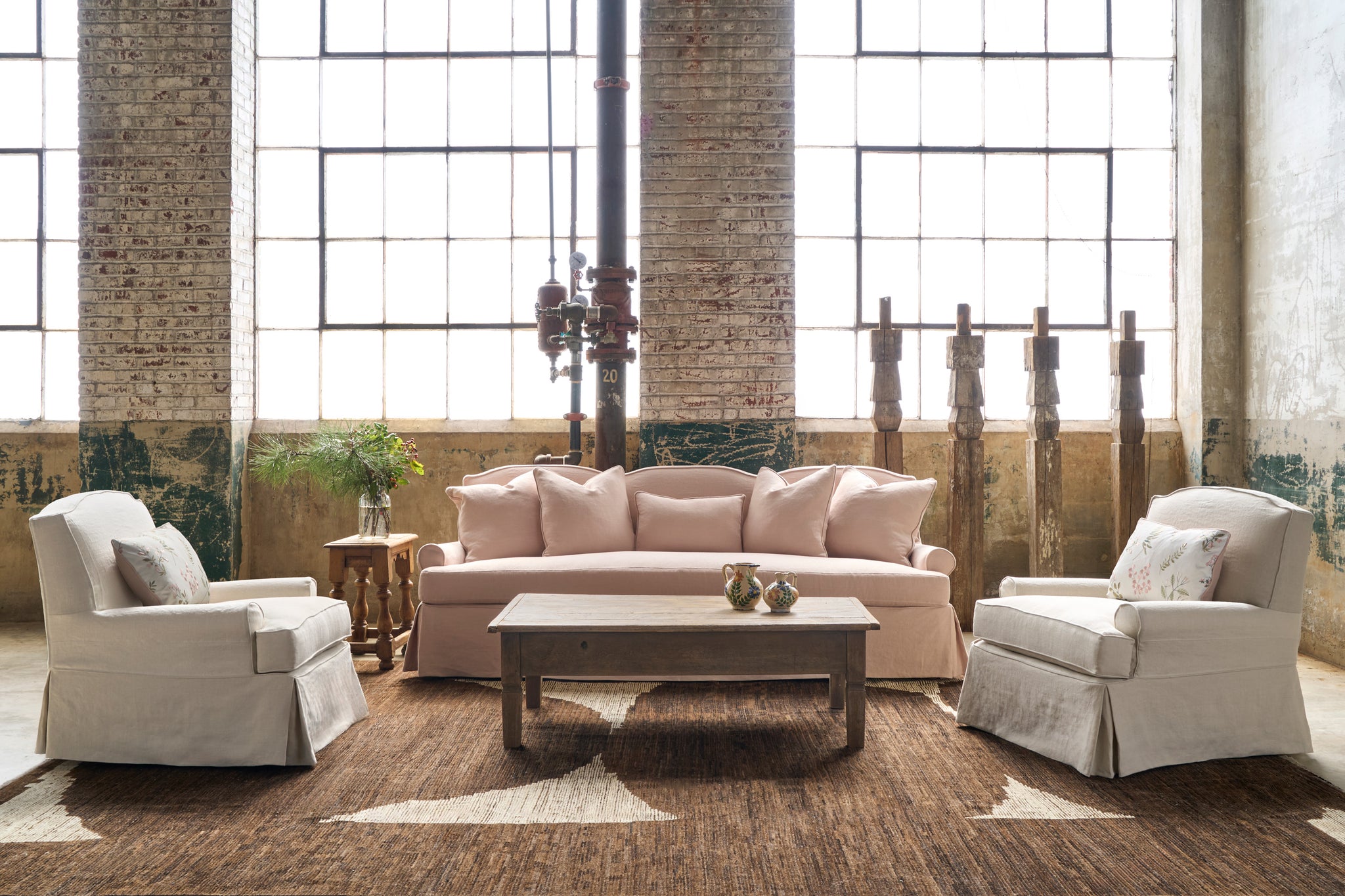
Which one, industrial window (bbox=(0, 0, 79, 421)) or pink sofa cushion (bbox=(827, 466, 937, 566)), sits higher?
industrial window (bbox=(0, 0, 79, 421))

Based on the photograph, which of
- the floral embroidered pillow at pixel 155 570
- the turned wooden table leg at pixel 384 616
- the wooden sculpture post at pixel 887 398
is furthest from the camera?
the wooden sculpture post at pixel 887 398

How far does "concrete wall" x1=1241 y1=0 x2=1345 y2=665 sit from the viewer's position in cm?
460

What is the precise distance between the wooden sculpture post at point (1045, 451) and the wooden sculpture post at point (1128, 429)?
34cm

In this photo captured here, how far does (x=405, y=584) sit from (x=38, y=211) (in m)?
3.60

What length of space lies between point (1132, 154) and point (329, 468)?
5.27 meters

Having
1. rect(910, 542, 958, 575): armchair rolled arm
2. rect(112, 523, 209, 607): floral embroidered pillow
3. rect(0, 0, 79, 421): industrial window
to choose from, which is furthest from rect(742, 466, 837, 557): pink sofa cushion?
rect(0, 0, 79, 421): industrial window

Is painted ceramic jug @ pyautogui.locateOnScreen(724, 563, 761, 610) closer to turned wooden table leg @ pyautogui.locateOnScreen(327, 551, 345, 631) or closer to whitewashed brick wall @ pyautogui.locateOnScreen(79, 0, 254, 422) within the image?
turned wooden table leg @ pyautogui.locateOnScreen(327, 551, 345, 631)

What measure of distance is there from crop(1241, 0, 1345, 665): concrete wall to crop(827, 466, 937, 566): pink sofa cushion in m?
1.97

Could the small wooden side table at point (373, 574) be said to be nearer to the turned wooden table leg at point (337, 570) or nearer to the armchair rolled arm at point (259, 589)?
the turned wooden table leg at point (337, 570)

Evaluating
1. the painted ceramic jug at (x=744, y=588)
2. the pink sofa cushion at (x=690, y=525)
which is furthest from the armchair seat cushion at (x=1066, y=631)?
the pink sofa cushion at (x=690, y=525)

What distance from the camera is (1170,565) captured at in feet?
10.9

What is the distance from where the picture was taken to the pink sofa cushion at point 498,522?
15.3 ft

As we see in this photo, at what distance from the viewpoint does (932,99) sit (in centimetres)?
605

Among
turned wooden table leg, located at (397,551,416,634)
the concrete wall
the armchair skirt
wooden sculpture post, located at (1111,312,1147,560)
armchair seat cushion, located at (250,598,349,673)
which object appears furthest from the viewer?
wooden sculpture post, located at (1111,312,1147,560)
